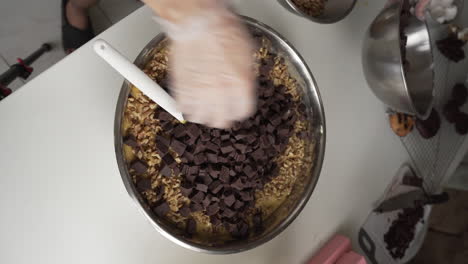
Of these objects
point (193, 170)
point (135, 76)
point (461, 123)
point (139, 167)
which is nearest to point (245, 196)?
point (193, 170)

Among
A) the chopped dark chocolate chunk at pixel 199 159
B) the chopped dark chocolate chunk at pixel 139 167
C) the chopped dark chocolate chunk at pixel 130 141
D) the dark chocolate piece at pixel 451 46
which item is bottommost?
the dark chocolate piece at pixel 451 46

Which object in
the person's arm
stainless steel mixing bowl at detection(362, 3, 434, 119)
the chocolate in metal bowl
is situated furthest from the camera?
stainless steel mixing bowl at detection(362, 3, 434, 119)

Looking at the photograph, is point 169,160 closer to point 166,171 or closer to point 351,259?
point 166,171

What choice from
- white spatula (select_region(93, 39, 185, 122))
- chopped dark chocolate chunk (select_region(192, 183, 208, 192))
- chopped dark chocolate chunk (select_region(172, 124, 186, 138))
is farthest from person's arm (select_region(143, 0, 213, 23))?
chopped dark chocolate chunk (select_region(192, 183, 208, 192))

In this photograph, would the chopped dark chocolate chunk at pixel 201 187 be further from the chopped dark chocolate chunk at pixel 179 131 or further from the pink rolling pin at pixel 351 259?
the pink rolling pin at pixel 351 259

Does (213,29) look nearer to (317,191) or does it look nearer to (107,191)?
(107,191)

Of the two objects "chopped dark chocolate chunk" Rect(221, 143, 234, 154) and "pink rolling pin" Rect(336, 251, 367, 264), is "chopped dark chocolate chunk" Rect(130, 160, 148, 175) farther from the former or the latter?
"pink rolling pin" Rect(336, 251, 367, 264)

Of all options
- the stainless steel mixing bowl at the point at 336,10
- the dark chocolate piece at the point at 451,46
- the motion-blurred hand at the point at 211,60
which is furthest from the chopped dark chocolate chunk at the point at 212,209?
the dark chocolate piece at the point at 451,46

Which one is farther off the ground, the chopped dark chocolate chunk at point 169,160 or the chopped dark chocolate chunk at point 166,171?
the chopped dark chocolate chunk at point 169,160
